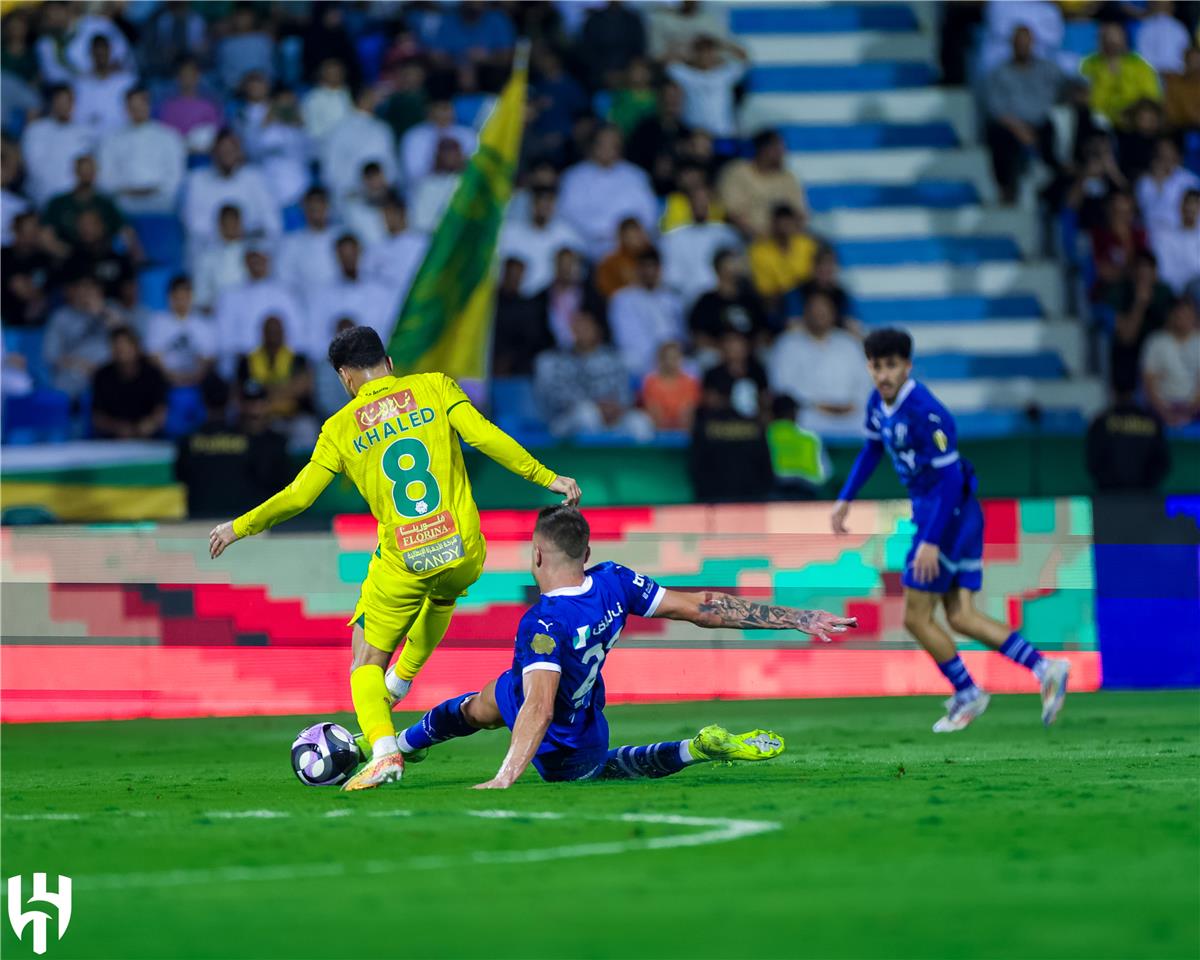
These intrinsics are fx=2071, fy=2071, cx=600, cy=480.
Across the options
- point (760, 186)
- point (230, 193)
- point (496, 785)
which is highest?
point (230, 193)

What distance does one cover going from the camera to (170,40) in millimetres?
20047

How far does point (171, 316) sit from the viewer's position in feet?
57.6

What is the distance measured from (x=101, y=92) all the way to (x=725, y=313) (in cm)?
647

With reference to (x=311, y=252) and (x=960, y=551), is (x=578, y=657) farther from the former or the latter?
(x=311, y=252)

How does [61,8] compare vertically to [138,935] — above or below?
above

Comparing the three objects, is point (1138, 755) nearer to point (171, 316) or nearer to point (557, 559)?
point (557, 559)

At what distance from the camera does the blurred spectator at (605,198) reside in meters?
18.7

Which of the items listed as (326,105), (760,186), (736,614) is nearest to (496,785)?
(736,614)

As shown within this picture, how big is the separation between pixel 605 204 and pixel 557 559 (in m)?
10.8

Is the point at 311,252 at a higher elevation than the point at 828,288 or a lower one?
higher

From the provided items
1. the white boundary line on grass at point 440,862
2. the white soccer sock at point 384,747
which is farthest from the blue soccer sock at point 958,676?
the white boundary line on grass at point 440,862

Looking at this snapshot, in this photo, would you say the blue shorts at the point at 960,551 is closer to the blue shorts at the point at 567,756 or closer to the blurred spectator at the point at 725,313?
the blue shorts at the point at 567,756

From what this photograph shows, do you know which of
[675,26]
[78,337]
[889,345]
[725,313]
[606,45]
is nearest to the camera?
[889,345]

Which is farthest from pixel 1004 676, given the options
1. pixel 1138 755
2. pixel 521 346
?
pixel 521 346
